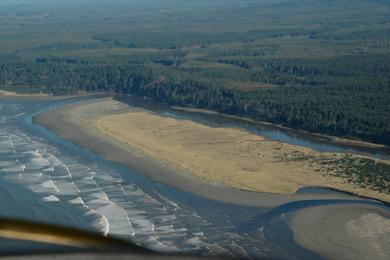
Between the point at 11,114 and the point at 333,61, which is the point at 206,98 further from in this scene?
the point at 333,61

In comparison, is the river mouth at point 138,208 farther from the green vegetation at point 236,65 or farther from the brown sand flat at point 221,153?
the green vegetation at point 236,65

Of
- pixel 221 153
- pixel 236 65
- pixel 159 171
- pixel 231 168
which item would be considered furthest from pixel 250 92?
pixel 159 171

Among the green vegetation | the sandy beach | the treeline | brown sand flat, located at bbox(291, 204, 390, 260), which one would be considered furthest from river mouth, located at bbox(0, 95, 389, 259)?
the green vegetation

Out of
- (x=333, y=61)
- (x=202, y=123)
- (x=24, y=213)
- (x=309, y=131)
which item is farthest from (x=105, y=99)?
(x=24, y=213)

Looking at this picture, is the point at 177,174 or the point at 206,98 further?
the point at 206,98

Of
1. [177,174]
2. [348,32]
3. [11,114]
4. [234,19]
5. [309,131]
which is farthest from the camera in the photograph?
[234,19]

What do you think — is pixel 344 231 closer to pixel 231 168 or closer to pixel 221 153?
pixel 231 168
